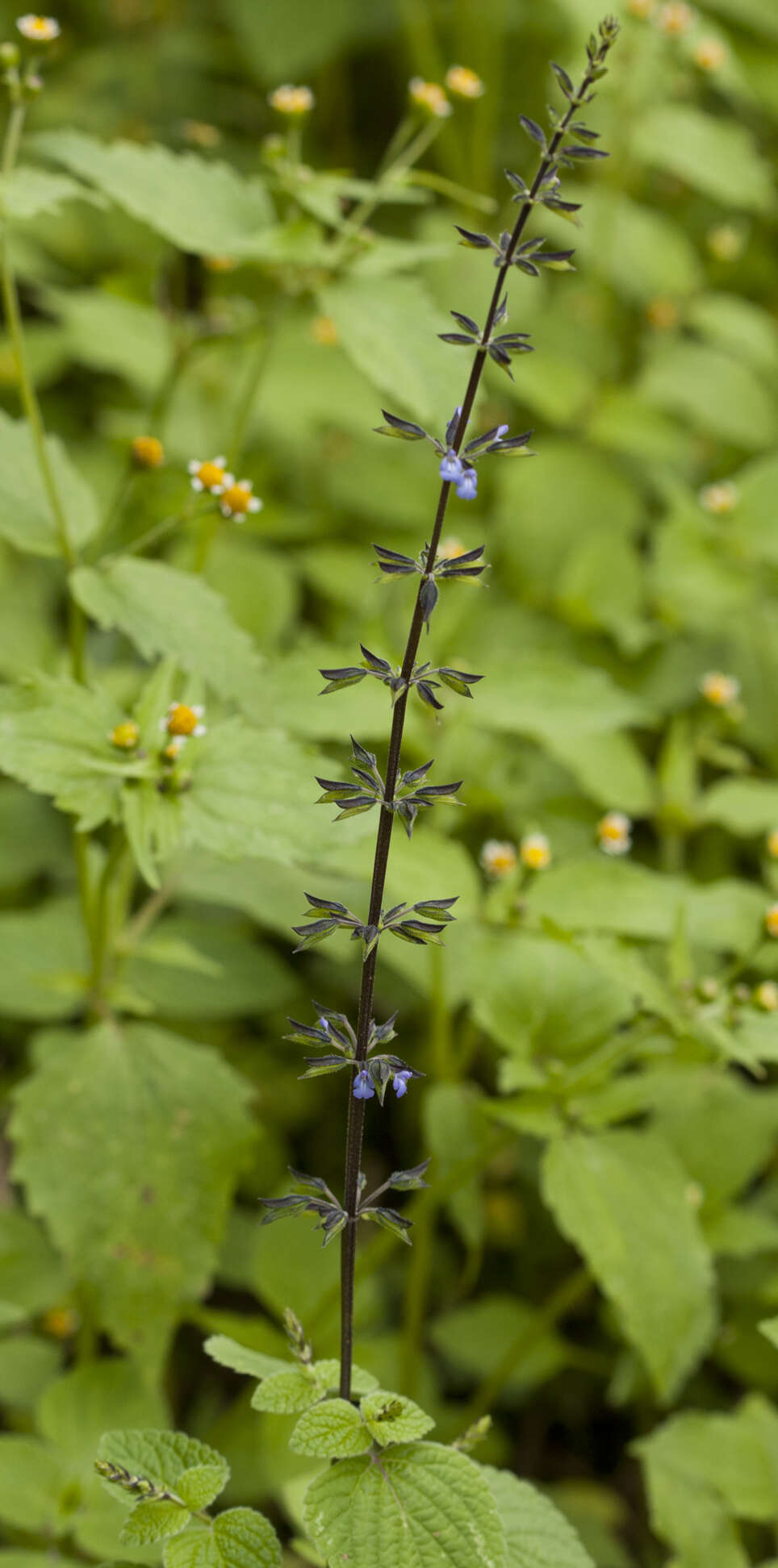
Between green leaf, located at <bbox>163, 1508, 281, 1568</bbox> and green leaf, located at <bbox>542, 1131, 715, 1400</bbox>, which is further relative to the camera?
green leaf, located at <bbox>542, 1131, 715, 1400</bbox>

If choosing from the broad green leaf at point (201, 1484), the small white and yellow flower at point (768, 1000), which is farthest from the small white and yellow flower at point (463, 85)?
the broad green leaf at point (201, 1484)

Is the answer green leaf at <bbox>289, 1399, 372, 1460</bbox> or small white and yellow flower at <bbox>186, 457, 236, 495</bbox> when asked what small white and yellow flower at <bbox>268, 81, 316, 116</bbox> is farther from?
green leaf at <bbox>289, 1399, 372, 1460</bbox>

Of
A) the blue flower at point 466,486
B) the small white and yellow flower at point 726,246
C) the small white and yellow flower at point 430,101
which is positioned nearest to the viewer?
the blue flower at point 466,486

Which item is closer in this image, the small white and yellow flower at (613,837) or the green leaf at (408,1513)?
the green leaf at (408,1513)

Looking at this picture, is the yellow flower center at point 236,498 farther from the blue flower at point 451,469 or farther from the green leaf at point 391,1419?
the green leaf at point 391,1419

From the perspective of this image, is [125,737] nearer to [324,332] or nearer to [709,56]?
[324,332]

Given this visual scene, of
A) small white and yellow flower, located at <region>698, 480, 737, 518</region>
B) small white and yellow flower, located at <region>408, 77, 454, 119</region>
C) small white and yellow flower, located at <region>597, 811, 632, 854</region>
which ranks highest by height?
small white and yellow flower, located at <region>408, 77, 454, 119</region>

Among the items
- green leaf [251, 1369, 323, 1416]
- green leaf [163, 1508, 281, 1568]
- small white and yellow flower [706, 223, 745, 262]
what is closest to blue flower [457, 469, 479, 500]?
green leaf [251, 1369, 323, 1416]
